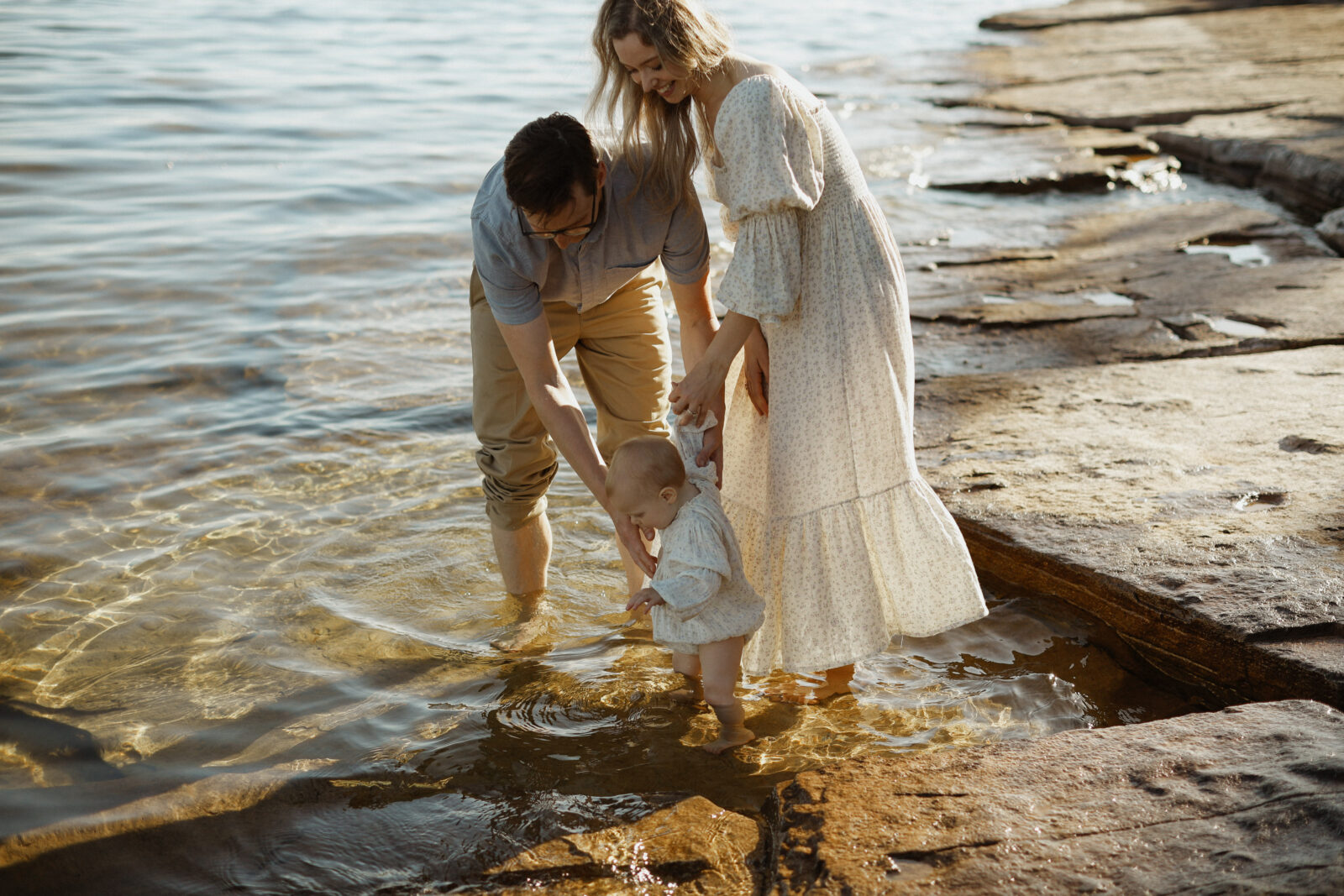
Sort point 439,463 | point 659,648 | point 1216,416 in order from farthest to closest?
point 439,463, point 1216,416, point 659,648

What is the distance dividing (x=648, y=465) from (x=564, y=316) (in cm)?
74

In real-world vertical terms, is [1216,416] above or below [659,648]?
above

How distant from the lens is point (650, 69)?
8.32 ft

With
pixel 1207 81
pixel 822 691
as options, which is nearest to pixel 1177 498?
pixel 822 691

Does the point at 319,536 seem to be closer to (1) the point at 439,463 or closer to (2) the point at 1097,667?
(1) the point at 439,463

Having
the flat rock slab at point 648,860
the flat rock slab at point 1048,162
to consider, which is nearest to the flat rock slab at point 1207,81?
the flat rock slab at point 1048,162

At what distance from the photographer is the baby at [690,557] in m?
2.68

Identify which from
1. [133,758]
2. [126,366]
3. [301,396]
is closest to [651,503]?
[133,758]

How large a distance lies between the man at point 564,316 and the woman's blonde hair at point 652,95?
0.07 m

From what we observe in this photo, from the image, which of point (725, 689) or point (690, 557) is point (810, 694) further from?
point (690, 557)

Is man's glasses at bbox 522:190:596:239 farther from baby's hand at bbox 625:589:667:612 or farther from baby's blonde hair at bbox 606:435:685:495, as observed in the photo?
baby's hand at bbox 625:589:667:612

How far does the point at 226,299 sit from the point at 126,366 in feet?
3.71

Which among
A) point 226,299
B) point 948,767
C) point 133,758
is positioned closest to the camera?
→ point 948,767

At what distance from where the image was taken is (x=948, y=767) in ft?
8.05
